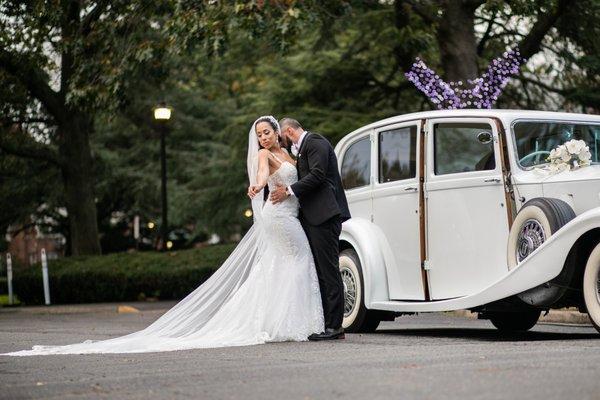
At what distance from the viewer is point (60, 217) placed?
4488 centimetres

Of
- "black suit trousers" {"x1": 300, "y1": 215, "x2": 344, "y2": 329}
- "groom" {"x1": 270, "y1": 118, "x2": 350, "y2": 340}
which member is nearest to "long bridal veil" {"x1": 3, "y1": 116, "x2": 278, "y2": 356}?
"groom" {"x1": 270, "y1": 118, "x2": 350, "y2": 340}

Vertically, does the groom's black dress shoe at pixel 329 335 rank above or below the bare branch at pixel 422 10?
below

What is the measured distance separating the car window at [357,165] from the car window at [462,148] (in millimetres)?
1239

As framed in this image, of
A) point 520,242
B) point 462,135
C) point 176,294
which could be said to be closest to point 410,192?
point 462,135

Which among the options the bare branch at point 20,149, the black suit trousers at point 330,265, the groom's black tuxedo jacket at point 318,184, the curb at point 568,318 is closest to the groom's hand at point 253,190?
the groom's black tuxedo jacket at point 318,184

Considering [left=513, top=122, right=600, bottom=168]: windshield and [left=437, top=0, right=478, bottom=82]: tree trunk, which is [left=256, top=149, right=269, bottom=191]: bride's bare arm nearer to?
→ [left=513, top=122, right=600, bottom=168]: windshield

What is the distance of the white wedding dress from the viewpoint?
1157 centimetres

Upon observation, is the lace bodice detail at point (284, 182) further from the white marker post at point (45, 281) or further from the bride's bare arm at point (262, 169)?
the white marker post at point (45, 281)

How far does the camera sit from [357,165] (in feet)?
43.3

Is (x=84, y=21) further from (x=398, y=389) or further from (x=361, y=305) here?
(x=398, y=389)

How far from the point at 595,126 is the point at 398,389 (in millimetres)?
5795

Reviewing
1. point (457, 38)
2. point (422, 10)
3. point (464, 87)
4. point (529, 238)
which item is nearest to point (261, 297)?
point (529, 238)

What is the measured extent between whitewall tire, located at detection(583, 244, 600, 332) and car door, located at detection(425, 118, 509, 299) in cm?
105

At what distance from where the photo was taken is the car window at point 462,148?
11297mm
